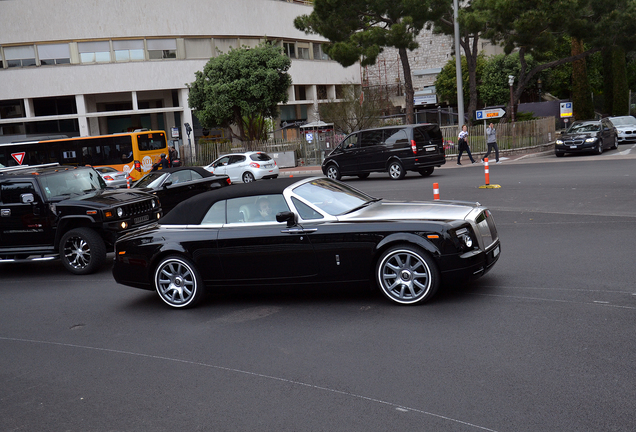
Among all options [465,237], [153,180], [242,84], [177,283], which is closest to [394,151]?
[153,180]

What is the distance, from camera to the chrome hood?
7135 millimetres

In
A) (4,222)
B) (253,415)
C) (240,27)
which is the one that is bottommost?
(253,415)

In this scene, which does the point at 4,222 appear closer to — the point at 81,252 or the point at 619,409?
the point at 81,252

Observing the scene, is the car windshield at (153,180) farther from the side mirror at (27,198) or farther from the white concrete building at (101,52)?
the white concrete building at (101,52)

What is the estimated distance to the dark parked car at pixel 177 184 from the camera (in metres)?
17.2

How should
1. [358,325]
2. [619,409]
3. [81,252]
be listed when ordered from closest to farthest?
1. [619,409]
2. [358,325]
3. [81,252]

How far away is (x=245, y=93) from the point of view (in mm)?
39250

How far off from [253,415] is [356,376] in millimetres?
973

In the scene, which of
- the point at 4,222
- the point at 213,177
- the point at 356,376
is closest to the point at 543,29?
the point at 213,177

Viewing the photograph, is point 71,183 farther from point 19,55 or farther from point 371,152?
point 19,55

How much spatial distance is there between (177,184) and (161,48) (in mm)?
32282

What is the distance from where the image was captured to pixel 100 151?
3609 centimetres

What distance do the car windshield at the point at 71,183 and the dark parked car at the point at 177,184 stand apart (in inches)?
183

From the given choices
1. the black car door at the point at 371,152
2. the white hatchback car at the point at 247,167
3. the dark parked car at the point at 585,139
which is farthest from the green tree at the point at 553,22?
the white hatchback car at the point at 247,167
